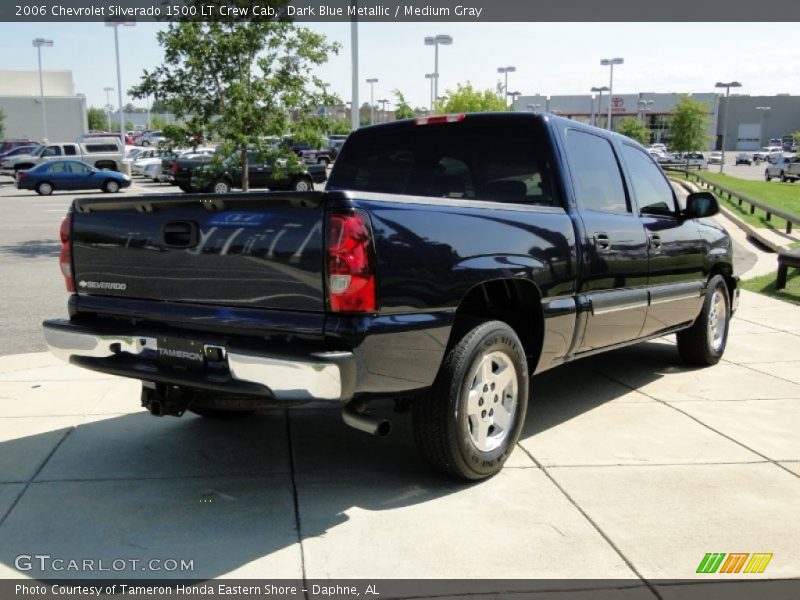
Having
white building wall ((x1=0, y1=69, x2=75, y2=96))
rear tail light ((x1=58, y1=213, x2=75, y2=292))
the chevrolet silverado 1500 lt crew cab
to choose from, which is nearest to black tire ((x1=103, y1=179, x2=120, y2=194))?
the chevrolet silverado 1500 lt crew cab

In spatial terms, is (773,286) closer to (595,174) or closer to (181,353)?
(595,174)

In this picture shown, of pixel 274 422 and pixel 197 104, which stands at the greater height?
pixel 197 104

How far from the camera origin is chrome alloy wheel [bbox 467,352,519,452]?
4273 mm

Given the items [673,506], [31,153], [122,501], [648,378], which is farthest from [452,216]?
[31,153]

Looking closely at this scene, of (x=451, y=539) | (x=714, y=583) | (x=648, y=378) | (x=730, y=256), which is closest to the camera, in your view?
(x=714, y=583)

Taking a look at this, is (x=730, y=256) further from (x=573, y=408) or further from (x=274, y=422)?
(x=274, y=422)

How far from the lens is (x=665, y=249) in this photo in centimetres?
614

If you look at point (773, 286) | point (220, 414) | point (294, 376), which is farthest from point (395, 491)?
point (773, 286)

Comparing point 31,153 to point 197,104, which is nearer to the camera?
point 197,104

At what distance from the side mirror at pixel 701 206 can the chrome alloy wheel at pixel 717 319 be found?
2.93 ft

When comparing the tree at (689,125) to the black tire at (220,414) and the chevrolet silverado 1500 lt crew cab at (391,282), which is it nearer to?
the chevrolet silverado 1500 lt crew cab at (391,282)

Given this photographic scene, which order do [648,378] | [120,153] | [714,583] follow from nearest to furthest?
[714,583], [648,378], [120,153]

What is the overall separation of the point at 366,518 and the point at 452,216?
1.53 m

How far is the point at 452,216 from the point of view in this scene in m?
4.08
